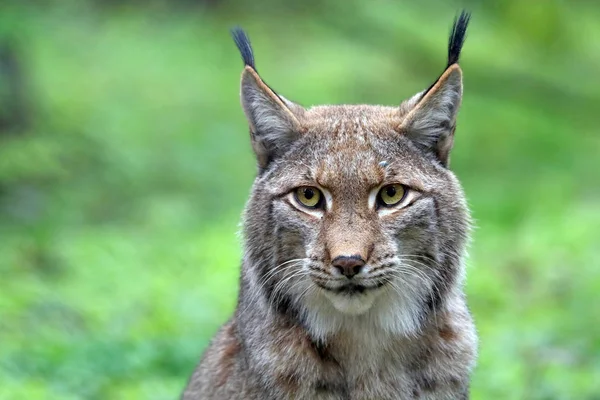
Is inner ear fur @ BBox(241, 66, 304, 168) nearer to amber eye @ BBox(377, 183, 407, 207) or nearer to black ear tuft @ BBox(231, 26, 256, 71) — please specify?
black ear tuft @ BBox(231, 26, 256, 71)

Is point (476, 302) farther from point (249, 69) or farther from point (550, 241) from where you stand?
point (249, 69)

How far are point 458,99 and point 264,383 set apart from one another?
163 centimetres

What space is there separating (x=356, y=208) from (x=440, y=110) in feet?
2.22

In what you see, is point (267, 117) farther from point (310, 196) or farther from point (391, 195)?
point (391, 195)

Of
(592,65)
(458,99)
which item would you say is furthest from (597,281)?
(592,65)

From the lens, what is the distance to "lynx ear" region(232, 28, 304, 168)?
5.00 meters

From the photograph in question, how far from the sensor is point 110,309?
923cm

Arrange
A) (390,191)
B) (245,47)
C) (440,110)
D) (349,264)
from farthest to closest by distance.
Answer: (245,47) < (440,110) < (390,191) < (349,264)

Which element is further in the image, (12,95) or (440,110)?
(12,95)

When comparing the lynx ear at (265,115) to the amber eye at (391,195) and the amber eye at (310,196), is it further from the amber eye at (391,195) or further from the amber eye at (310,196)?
the amber eye at (391,195)

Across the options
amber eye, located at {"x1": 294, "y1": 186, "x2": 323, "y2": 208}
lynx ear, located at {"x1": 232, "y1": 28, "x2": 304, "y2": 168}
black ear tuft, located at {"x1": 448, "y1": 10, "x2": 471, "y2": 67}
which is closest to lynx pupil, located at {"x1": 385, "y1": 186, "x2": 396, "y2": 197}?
amber eye, located at {"x1": 294, "y1": 186, "x2": 323, "y2": 208}

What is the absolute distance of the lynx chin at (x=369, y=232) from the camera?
4770mm

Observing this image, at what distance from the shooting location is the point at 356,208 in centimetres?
471

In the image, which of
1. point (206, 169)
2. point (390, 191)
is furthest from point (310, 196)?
point (206, 169)
